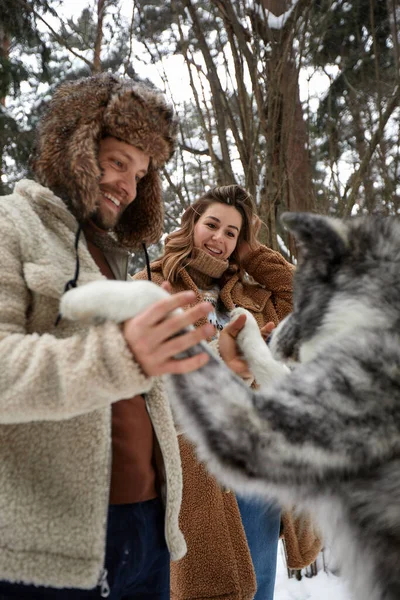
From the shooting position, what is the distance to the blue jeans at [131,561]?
4.37 feet

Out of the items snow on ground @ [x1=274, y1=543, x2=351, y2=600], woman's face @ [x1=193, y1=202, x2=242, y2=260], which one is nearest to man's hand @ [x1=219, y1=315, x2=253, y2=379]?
woman's face @ [x1=193, y1=202, x2=242, y2=260]

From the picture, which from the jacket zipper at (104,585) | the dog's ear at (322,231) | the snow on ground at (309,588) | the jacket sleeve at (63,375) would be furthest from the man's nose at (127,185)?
the snow on ground at (309,588)

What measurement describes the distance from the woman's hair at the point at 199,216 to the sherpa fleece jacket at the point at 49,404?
4.39 ft

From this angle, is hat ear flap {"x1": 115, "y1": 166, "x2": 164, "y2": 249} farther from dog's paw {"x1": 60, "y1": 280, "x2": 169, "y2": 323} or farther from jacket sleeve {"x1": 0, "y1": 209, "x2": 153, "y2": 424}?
jacket sleeve {"x1": 0, "y1": 209, "x2": 153, "y2": 424}

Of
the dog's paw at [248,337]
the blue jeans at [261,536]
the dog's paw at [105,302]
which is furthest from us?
the blue jeans at [261,536]

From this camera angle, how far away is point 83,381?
1.20m

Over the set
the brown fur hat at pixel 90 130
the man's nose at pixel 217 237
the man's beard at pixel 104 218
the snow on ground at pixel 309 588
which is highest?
the brown fur hat at pixel 90 130

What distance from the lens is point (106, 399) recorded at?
1.25 meters

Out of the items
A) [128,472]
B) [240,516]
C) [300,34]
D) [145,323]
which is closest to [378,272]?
[145,323]

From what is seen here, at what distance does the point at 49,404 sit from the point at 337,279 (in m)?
1.01

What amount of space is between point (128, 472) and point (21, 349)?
545 millimetres

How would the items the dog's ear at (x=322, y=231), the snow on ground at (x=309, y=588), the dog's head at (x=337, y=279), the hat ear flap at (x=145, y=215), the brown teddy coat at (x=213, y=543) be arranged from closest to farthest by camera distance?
the dog's head at (x=337, y=279) < the dog's ear at (x=322, y=231) < the hat ear flap at (x=145, y=215) < the brown teddy coat at (x=213, y=543) < the snow on ground at (x=309, y=588)

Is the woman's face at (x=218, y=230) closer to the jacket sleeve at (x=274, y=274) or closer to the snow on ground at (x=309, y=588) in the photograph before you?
the jacket sleeve at (x=274, y=274)

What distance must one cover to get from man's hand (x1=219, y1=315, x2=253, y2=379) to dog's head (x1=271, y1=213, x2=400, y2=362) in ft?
0.45
